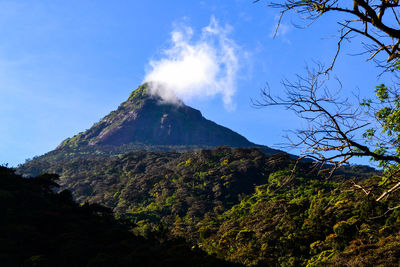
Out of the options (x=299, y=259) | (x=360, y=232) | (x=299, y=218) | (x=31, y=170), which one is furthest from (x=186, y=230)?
(x=31, y=170)

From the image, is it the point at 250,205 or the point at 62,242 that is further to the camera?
the point at 250,205

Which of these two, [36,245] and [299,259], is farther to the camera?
[299,259]

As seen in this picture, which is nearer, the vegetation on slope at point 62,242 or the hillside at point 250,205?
the vegetation on slope at point 62,242

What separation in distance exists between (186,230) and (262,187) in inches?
813

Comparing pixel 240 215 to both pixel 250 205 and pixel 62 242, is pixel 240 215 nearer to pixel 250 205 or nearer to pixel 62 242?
pixel 250 205

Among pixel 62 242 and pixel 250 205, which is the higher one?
pixel 250 205

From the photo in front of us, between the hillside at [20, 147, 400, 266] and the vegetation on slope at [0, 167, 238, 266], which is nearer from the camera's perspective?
the vegetation on slope at [0, 167, 238, 266]

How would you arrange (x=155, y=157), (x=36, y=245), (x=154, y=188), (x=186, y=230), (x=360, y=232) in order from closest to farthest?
(x=36, y=245)
(x=360, y=232)
(x=186, y=230)
(x=154, y=188)
(x=155, y=157)

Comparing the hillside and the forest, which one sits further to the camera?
the hillside

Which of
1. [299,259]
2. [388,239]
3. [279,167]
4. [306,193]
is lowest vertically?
[299,259]

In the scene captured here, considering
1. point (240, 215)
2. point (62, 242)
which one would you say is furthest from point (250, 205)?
point (62, 242)

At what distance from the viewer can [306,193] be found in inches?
1576

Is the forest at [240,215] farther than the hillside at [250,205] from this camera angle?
No

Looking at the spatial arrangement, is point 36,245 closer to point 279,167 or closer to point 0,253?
point 0,253
